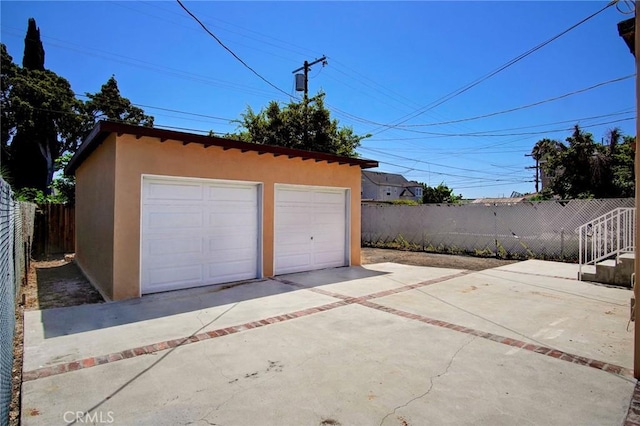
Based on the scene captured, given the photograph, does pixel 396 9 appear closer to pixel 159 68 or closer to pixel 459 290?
pixel 459 290

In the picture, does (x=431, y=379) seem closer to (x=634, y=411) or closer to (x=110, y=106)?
(x=634, y=411)

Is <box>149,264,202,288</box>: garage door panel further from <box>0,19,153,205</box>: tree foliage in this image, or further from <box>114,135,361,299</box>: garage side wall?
<box>0,19,153,205</box>: tree foliage

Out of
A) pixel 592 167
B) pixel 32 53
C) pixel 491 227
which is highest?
pixel 32 53

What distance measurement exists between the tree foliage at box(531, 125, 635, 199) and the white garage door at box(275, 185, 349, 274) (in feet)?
40.4

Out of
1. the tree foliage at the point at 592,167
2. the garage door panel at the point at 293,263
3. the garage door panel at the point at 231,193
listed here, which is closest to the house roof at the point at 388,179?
the tree foliage at the point at 592,167

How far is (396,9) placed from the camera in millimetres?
9391

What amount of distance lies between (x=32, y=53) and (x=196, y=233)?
25609 mm

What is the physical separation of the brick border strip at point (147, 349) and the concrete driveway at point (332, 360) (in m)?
0.02

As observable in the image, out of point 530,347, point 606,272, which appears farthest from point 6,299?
point 606,272

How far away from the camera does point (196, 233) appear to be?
6.90m

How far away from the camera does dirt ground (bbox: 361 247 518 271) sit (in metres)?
10.1

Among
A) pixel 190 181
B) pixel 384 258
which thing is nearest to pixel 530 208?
pixel 384 258

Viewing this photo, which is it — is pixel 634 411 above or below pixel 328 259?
below

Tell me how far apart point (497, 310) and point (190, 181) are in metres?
6.01
